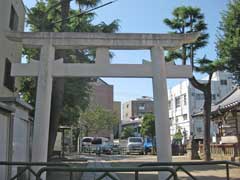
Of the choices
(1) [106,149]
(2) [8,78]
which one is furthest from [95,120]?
(2) [8,78]

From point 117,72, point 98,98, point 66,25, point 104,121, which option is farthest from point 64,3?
point 98,98

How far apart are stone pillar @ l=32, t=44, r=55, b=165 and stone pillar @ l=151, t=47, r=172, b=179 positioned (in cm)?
339

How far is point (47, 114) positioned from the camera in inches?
486

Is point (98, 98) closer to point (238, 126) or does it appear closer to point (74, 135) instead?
point (74, 135)

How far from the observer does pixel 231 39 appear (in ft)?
57.3

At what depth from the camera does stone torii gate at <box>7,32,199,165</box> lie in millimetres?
12317

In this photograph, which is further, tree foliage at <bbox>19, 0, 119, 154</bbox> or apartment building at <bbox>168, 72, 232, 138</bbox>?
apartment building at <bbox>168, 72, 232, 138</bbox>

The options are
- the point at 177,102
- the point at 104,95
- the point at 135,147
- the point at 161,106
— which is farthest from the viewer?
the point at 104,95

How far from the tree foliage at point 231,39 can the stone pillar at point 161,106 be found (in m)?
5.60

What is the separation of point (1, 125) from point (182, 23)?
61.4 ft

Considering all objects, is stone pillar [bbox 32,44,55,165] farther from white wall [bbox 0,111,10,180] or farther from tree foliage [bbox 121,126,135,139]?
tree foliage [bbox 121,126,135,139]

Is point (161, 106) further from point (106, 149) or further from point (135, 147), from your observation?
point (106, 149)

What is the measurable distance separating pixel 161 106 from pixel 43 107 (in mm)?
3742

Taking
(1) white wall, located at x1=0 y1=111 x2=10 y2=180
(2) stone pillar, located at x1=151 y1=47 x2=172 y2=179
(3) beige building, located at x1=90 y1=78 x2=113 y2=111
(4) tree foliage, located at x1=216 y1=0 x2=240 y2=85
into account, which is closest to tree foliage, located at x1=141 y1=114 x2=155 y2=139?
(3) beige building, located at x1=90 y1=78 x2=113 y2=111
